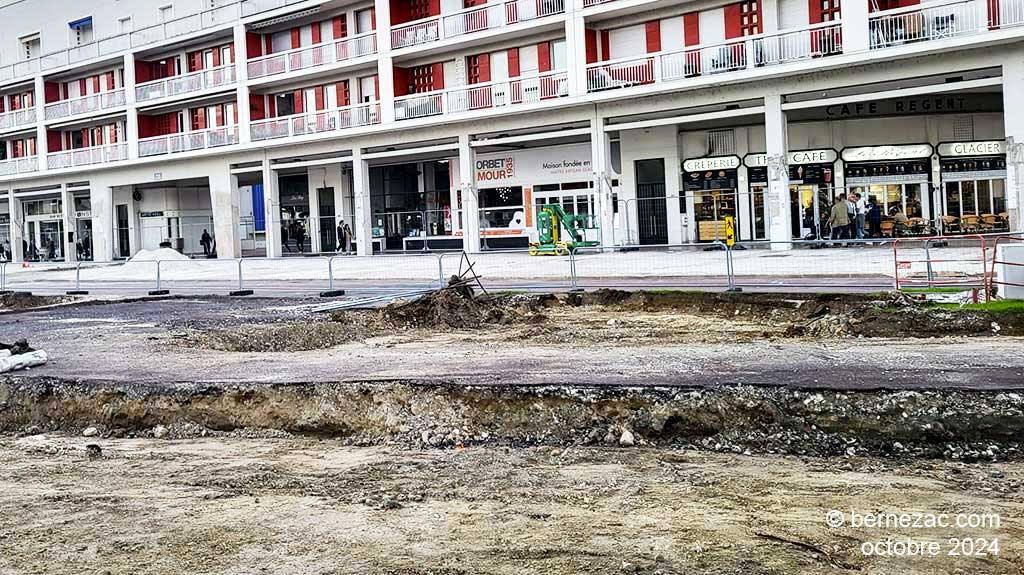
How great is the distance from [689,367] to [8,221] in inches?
2455

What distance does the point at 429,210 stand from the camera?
147 ft

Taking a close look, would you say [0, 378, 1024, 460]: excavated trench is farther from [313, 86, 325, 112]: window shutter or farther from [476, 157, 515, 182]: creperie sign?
[313, 86, 325, 112]: window shutter

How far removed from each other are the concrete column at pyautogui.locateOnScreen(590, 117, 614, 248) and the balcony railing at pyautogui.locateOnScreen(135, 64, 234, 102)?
19.5 meters

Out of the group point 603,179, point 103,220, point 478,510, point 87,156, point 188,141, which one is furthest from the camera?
point 103,220

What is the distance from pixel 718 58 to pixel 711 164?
466cm

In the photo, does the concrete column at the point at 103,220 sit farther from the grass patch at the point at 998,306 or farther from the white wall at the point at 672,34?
the grass patch at the point at 998,306

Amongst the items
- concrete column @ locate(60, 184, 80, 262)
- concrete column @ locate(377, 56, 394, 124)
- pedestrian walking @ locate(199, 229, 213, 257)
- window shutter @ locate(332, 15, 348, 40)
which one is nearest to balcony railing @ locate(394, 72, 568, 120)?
concrete column @ locate(377, 56, 394, 124)

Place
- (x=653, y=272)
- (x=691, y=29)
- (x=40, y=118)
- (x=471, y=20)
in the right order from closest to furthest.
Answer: (x=653, y=272)
(x=691, y=29)
(x=471, y=20)
(x=40, y=118)

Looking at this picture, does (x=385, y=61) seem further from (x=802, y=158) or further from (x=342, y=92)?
(x=802, y=158)

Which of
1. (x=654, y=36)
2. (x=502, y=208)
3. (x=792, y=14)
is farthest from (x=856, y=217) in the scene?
(x=502, y=208)

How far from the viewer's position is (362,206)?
4250cm

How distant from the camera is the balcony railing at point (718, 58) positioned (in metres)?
30.4

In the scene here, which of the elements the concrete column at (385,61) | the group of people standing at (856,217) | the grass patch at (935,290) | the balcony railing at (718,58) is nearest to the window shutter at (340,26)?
the concrete column at (385,61)

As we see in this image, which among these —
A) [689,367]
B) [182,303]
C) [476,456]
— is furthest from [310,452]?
[182,303]
